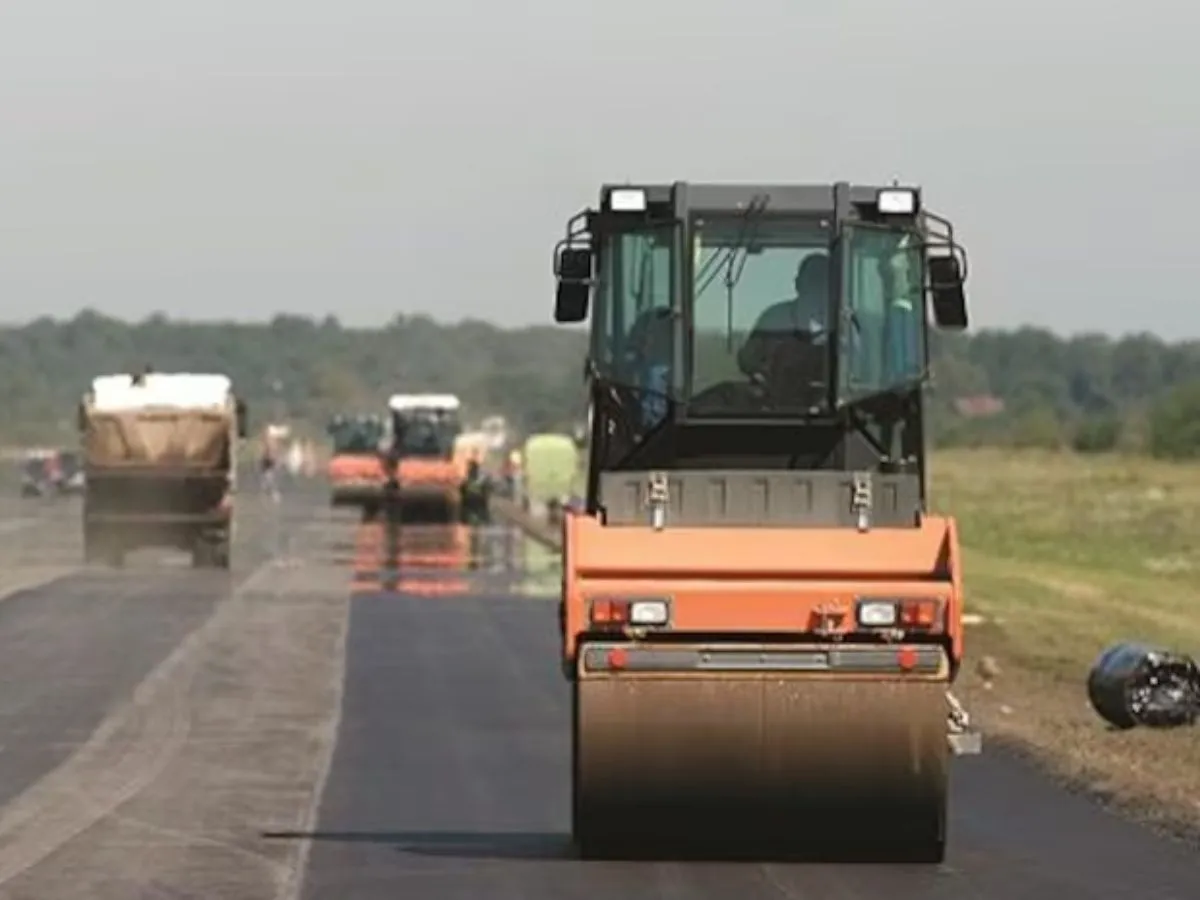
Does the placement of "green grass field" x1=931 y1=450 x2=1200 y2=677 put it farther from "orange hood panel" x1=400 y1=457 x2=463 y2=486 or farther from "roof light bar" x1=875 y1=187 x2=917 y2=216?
"roof light bar" x1=875 y1=187 x2=917 y2=216

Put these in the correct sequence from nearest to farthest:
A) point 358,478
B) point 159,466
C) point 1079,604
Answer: point 1079,604 < point 159,466 < point 358,478

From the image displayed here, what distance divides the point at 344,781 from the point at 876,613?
18.1 ft

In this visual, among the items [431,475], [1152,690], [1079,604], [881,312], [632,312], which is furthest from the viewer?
[431,475]

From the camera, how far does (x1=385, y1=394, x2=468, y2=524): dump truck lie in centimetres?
8206

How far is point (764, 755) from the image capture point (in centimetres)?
1546

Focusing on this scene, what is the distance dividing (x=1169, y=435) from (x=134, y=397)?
8150 cm

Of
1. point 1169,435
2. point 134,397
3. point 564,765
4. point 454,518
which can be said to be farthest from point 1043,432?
point 564,765

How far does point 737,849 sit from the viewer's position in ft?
51.8

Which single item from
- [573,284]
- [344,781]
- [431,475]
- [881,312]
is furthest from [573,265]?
[431,475]

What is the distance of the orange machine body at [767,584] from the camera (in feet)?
50.5

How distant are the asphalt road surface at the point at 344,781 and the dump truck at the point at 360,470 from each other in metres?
45.2

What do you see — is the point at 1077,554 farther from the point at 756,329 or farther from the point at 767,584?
the point at 767,584

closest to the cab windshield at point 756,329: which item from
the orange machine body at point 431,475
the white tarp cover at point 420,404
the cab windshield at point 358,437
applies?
the orange machine body at point 431,475

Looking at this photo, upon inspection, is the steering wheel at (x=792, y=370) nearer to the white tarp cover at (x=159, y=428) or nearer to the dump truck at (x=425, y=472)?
the white tarp cover at (x=159, y=428)
